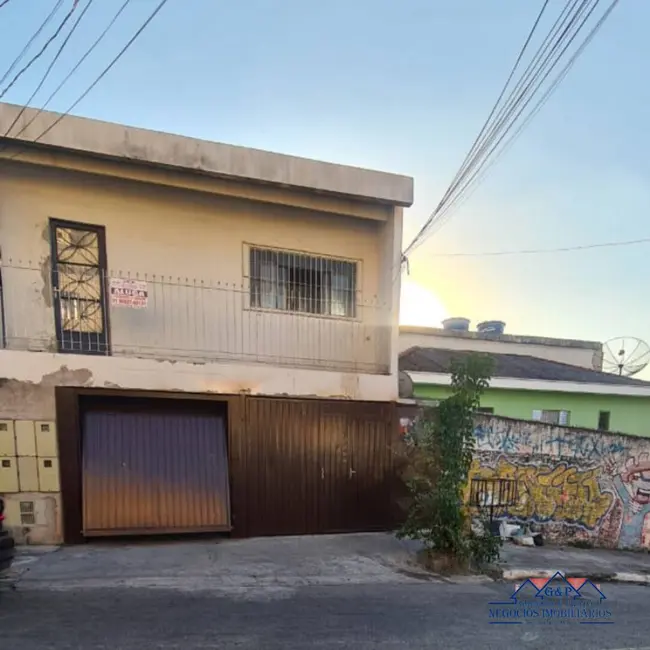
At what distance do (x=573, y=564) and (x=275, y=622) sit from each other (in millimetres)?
5387

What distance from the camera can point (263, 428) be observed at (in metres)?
7.41

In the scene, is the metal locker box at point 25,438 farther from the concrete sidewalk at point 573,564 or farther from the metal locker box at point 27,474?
the concrete sidewalk at point 573,564

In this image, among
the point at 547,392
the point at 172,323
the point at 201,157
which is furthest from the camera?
the point at 547,392

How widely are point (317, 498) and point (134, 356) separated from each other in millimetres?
3669

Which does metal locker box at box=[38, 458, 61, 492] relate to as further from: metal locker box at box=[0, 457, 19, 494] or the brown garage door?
the brown garage door

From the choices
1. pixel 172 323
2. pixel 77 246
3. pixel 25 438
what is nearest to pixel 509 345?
pixel 172 323

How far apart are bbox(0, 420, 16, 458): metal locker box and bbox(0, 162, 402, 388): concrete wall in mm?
1176

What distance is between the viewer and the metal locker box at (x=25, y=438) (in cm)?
626

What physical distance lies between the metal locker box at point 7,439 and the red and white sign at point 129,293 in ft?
6.96

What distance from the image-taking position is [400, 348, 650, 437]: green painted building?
10.2 m

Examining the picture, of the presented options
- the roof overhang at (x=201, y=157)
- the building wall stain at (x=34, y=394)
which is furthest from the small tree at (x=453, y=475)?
the building wall stain at (x=34, y=394)

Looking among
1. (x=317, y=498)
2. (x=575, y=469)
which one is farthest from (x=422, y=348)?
(x=317, y=498)

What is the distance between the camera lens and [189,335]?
299 inches

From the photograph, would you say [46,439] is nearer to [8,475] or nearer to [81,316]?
[8,475]
